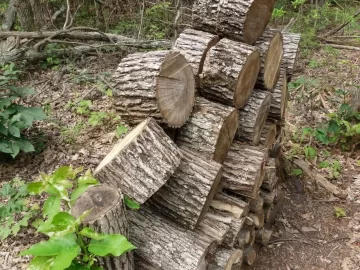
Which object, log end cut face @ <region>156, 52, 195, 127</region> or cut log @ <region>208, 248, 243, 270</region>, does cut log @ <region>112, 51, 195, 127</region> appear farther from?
cut log @ <region>208, 248, 243, 270</region>

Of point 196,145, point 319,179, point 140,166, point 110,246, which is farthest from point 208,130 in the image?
point 319,179

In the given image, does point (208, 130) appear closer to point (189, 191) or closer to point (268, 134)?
point (189, 191)

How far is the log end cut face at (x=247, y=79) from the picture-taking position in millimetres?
2752

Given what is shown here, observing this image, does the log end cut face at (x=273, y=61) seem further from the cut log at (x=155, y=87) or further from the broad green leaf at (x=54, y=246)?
the broad green leaf at (x=54, y=246)

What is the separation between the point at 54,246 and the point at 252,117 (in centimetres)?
188

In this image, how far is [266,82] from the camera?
3170mm

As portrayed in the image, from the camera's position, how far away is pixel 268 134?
3.46m

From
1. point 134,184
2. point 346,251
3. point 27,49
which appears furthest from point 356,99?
point 27,49

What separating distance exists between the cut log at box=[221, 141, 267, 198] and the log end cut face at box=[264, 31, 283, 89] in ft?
2.18

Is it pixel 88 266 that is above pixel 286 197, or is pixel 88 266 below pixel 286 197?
above

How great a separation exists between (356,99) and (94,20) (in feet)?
16.4

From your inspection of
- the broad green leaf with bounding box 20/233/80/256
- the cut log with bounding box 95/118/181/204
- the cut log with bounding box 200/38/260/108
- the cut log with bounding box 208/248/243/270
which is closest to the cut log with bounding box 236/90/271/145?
the cut log with bounding box 200/38/260/108

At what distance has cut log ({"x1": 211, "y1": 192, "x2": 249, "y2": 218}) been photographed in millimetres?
2734

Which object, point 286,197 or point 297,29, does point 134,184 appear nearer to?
point 286,197
